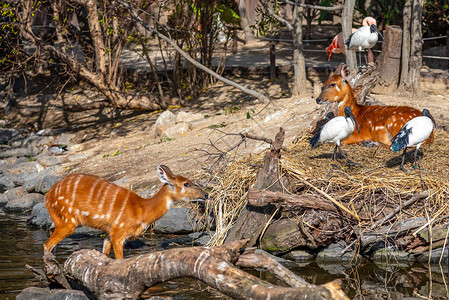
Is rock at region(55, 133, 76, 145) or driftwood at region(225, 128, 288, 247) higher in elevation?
driftwood at region(225, 128, 288, 247)

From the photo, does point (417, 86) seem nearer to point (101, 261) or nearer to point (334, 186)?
point (334, 186)

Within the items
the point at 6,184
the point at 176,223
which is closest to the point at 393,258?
the point at 176,223

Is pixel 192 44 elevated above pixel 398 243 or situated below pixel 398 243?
above

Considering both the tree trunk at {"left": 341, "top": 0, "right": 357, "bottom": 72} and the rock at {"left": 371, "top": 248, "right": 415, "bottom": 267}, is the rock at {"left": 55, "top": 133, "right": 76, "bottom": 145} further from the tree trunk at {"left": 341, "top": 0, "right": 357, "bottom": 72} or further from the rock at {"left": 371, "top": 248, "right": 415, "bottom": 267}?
the rock at {"left": 371, "top": 248, "right": 415, "bottom": 267}

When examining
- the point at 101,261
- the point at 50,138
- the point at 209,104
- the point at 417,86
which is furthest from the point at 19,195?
the point at 417,86

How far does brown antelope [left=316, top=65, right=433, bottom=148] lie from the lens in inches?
332

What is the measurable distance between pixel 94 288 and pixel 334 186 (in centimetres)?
314

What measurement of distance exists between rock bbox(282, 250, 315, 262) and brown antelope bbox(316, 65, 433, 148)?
219cm

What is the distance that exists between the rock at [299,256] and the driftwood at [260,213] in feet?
1.54

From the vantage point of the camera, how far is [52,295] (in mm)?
5441

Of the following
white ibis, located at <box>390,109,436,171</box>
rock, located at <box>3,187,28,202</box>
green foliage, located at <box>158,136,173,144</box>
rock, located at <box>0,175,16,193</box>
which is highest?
white ibis, located at <box>390,109,436,171</box>

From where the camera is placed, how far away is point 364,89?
952 cm

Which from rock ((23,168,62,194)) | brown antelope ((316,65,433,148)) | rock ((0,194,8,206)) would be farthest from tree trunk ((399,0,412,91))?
rock ((0,194,8,206))

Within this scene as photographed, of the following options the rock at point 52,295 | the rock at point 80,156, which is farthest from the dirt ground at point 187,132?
the rock at point 52,295
